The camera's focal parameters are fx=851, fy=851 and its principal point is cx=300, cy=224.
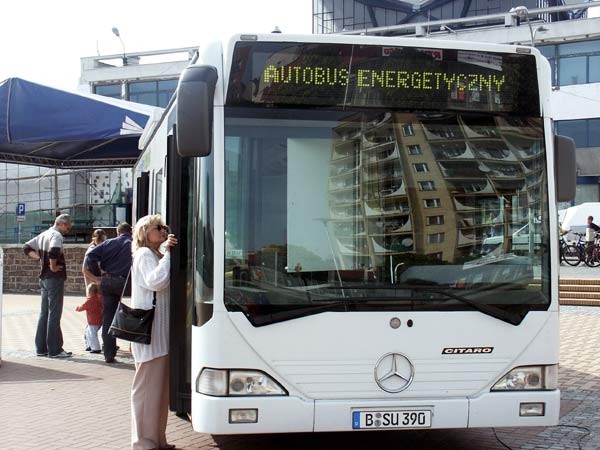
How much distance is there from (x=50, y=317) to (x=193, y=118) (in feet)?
21.4

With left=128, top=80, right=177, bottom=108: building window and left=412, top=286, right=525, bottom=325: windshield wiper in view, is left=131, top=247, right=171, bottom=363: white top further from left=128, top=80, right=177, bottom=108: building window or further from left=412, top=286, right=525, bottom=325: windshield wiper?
left=128, top=80, right=177, bottom=108: building window

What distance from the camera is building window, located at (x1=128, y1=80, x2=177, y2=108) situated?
176ft

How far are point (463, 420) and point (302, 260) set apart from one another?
141 centimetres

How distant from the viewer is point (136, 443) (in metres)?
6.02

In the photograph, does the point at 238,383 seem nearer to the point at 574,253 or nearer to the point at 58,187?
the point at 574,253

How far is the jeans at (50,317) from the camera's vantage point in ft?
35.0

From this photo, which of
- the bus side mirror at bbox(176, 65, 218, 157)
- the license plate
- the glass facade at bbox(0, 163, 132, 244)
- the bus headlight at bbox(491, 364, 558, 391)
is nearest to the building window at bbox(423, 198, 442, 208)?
the bus headlight at bbox(491, 364, 558, 391)

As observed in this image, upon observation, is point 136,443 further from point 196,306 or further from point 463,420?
point 463,420

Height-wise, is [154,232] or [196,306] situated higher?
[154,232]

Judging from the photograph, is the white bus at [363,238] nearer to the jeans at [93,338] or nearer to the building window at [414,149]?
the building window at [414,149]

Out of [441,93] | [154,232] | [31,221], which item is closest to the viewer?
[441,93]

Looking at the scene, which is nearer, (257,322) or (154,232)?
(257,322)

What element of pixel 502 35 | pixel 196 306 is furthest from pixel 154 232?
pixel 502 35

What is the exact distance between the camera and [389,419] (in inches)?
204
